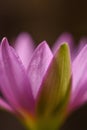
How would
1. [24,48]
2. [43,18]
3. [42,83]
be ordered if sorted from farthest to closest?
[43,18], [24,48], [42,83]

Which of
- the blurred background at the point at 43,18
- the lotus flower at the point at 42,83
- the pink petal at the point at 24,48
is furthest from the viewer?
the blurred background at the point at 43,18

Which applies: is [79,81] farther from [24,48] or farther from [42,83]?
[24,48]

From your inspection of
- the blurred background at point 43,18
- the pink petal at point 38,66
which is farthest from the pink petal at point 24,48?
the blurred background at point 43,18

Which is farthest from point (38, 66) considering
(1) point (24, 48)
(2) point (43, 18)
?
Result: (2) point (43, 18)

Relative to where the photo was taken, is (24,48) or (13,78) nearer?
(13,78)

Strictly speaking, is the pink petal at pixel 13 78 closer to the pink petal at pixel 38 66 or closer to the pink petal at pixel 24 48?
the pink petal at pixel 38 66

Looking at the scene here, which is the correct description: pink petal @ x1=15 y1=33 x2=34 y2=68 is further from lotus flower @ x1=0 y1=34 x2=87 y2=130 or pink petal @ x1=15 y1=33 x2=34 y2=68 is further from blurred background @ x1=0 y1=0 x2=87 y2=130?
blurred background @ x1=0 y1=0 x2=87 y2=130

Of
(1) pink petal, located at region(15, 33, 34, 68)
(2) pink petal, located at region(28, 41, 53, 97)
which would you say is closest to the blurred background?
(1) pink petal, located at region(15, 33, 34, 68)
